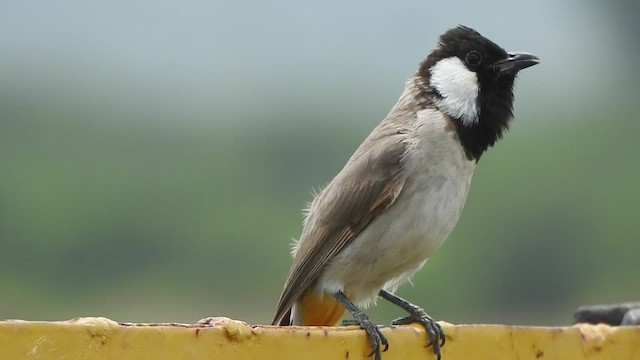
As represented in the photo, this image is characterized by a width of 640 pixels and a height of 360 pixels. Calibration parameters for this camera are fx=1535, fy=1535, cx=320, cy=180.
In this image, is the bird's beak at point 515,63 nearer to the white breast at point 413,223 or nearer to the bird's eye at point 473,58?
the bird's eye at point 473,58

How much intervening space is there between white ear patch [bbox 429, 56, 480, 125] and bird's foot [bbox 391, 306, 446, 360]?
70 cm

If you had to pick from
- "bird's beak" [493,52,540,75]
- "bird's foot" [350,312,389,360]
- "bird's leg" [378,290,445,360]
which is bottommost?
"bird's leg" [378,290,445,360]

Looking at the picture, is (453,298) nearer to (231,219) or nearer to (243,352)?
(231,219)

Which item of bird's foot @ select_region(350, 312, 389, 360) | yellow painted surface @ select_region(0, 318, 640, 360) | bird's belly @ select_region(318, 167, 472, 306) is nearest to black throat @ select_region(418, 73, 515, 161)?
bird's belly @ select_region(318, 167, 472, 306)

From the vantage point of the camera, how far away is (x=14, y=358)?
2.43 meters

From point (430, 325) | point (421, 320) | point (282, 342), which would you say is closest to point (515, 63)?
point (421, 320)

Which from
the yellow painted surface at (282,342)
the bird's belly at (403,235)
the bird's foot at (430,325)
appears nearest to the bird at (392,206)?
the bird's belly at (403,235)

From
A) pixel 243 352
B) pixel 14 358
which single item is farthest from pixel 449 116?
pixel 14 358

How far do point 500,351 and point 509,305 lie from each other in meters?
2.77

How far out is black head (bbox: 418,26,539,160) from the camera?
4125 mm

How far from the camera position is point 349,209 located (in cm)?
402

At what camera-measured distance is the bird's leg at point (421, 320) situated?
2949 mm

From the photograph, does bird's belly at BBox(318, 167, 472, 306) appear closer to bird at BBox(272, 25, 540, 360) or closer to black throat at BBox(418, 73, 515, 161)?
bird at BBox(272, 25, 540, 360)

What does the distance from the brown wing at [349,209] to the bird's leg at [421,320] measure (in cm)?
21
